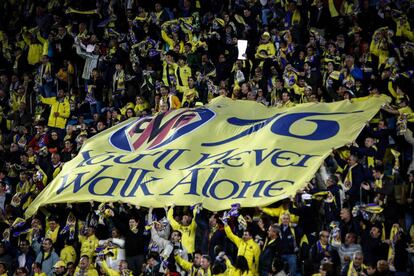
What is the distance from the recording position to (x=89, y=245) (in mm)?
19141

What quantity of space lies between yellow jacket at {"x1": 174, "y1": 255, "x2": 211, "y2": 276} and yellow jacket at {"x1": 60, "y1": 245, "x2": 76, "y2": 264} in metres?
2.16

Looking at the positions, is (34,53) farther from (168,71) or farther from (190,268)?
(190,268)

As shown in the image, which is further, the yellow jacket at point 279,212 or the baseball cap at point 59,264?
the baseball cap at point 59,264

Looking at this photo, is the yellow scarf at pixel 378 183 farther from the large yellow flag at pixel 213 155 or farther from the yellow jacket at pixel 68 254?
the yellow jacket at pixel 68 254

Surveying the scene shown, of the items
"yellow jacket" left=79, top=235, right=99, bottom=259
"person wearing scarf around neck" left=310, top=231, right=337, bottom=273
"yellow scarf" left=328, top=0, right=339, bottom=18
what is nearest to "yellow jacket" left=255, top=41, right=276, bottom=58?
"yellow scarf" left=328, top=0, right=339, bottom=18

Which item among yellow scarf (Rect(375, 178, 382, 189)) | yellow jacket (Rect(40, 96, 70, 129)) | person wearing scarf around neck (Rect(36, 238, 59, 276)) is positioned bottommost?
person wearing scarf around neck (Rect(36, 238, 59, 276))

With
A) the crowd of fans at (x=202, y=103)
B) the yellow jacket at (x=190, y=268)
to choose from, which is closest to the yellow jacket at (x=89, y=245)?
the crowd of fans at (x=202, y=103)

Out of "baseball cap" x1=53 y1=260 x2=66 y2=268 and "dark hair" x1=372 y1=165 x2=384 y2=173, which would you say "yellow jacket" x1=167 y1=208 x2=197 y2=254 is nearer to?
"baseball cap" x1=53 y1=260 x2=66 y2=268

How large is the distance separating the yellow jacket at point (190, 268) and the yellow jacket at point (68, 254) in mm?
2157

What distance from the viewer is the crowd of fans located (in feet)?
55.6

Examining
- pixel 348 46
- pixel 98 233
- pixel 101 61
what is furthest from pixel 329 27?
pixel 98 233

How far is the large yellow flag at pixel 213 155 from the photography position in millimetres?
17703

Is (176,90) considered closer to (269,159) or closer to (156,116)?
(156,116)

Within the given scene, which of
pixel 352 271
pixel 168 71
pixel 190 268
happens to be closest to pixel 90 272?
pixel 190 268
